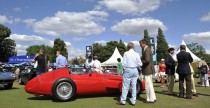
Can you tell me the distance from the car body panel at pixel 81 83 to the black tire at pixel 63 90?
0.25m

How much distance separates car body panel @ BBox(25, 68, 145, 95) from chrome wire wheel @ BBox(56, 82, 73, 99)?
0.29 m

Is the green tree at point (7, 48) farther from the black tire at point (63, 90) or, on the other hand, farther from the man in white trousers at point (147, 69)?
the man in white trousers at point (147, 69)

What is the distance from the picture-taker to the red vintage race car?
28.2 feet

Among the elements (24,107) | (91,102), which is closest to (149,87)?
(91,102)

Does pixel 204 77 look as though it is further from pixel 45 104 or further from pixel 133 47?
pixel 45 104

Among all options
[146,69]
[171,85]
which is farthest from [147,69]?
[171,85]

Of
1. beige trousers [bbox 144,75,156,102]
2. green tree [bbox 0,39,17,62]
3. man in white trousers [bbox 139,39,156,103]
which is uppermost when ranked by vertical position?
green tree [bbox 0,39,17,62]

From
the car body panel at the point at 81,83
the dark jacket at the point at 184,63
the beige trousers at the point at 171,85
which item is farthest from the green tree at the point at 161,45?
the car body panel at the point at 81,83

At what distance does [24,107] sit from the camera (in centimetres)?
767

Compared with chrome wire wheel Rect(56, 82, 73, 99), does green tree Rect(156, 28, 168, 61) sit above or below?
above

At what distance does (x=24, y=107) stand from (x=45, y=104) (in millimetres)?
656

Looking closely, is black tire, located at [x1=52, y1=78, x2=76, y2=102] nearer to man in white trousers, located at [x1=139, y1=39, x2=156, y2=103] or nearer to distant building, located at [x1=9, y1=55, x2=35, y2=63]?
man in white trousers, located at [x1=139, y1=39, x2=156, y2=103]

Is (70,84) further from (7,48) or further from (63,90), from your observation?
(7,48)

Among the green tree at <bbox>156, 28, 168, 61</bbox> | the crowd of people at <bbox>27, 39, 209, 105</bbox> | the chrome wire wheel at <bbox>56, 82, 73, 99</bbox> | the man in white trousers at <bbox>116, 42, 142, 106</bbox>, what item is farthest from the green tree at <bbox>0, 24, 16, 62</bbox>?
the man in white trousers at <bbox>116, 42, 142, 106</bbox>
